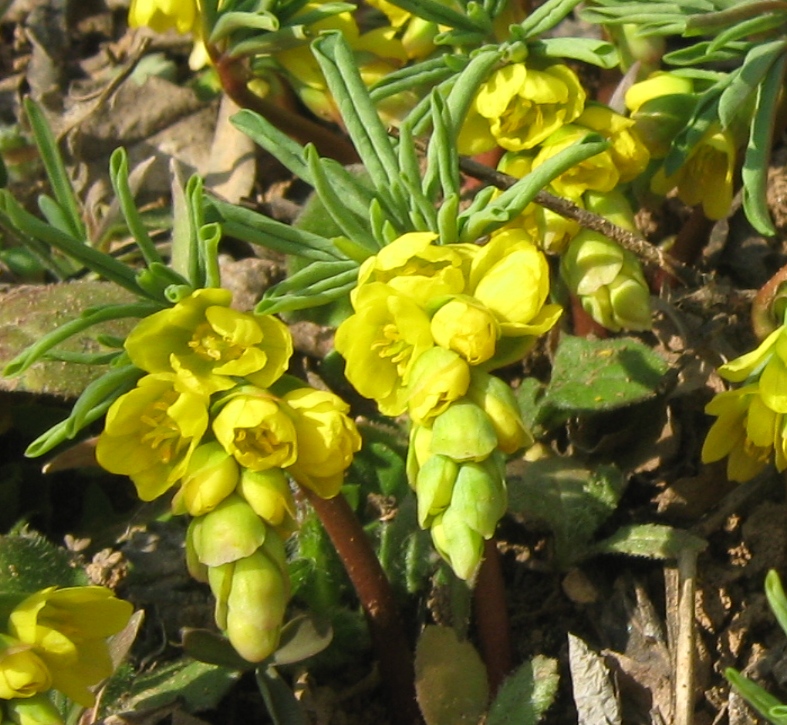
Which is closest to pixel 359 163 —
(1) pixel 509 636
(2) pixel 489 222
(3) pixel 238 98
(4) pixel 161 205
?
(3) pixel 238 98

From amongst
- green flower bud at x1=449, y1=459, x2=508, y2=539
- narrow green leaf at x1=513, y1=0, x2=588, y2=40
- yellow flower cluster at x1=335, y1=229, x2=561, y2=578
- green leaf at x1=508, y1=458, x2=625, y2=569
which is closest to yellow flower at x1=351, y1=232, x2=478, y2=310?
yellow flower cluster at x1=335, y1=229, x2=561, y2=578

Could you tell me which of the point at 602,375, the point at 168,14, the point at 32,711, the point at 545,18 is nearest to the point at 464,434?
the point at 32,711

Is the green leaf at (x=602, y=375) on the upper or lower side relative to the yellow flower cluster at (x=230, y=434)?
lower

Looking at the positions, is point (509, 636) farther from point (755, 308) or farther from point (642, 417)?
point (755, 308)

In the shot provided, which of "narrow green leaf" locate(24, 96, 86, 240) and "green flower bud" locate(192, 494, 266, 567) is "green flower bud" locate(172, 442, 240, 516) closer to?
"green flower bud" locate(192, 494, 266, 567)

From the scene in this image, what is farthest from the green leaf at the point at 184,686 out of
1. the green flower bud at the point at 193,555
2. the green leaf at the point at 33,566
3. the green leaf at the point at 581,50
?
the green leaf at the point at 581,50

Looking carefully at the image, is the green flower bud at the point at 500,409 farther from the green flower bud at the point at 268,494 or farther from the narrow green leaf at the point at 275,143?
the narrow green leaf at the point at 275,143
